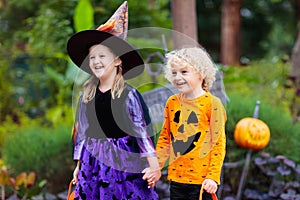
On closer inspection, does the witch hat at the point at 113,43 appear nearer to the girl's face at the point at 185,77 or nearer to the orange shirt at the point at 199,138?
the girl's face at the point at 185,77

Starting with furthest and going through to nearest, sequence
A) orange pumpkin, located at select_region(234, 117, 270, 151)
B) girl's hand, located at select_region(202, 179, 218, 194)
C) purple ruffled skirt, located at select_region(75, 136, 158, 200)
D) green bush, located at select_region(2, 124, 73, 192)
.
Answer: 1. green bush, located at select_region(2, 124, 73, 192)
2. orange pumpkin, located at select_region(234, 117, 270, 151)
3. purple ruffled skirt, located at select_region(75, 136, 158, 200)
4. girl's hand, located at select_region(202, 179, 218, 194)

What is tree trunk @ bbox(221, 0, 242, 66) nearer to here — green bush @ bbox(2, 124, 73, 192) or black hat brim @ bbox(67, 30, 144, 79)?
green bush @ bbox(2, 124, 73, 192)

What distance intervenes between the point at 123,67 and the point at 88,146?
1.48 ft

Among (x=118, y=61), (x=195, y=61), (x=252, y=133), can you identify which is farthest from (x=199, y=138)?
(x=252, y=133)

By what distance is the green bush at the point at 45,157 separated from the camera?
4277mm

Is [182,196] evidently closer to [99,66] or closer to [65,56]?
[99,66]

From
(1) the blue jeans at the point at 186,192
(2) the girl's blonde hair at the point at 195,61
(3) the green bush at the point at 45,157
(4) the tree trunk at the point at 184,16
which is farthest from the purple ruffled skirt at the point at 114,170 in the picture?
(4) the tree trunk at the point at 184,16

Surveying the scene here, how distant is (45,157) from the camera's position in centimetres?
428

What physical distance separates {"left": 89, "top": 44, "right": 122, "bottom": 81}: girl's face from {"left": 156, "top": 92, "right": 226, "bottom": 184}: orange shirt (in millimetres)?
396

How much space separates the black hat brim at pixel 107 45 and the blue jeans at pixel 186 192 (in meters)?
0.63

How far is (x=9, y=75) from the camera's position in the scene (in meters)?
6.71

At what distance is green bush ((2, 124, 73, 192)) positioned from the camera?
428cm

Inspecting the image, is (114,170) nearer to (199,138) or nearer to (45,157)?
(199,138)

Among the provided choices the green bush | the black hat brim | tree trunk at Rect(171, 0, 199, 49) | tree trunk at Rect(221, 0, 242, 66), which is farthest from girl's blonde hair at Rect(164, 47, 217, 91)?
tree trunk at Rect(221, 0, 242, 66)
